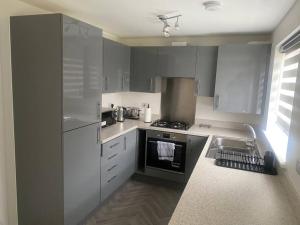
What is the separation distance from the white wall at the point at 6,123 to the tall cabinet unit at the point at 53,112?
5cm

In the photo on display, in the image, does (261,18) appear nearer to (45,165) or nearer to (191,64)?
(191,64)

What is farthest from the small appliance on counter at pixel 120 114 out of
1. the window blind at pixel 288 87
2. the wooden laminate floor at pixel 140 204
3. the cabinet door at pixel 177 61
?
the window blind at pixel 288 87

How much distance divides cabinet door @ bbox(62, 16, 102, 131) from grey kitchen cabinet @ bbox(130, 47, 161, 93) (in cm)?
125

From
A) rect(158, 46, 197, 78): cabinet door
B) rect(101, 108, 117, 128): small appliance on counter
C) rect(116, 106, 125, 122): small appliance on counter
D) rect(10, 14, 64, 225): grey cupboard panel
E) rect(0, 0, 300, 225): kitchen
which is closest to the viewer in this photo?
rect(0, 0, 300, 225): kitchen

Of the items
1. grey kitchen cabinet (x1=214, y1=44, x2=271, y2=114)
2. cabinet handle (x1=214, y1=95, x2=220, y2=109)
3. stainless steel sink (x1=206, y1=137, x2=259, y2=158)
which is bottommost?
stainless steel sink (x1=206, y1=137, x2=259, y2=158)

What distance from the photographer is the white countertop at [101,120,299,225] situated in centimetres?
121

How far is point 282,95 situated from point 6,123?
2.71 m

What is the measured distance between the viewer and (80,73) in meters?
2.06

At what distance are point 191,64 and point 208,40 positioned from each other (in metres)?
0.51

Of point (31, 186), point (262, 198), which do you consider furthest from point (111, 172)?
point (262, 198)

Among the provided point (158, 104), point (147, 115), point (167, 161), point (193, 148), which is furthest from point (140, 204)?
point (158, 104)

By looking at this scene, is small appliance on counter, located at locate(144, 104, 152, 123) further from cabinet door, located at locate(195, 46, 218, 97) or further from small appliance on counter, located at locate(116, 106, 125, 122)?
cabinet door, located at locate(195, 46, 218, 97)

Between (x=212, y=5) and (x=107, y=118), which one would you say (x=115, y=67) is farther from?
(x=212, y=5)

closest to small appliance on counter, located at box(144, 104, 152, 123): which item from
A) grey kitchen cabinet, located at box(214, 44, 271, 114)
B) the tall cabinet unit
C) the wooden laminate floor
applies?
the wooden laminate floor
